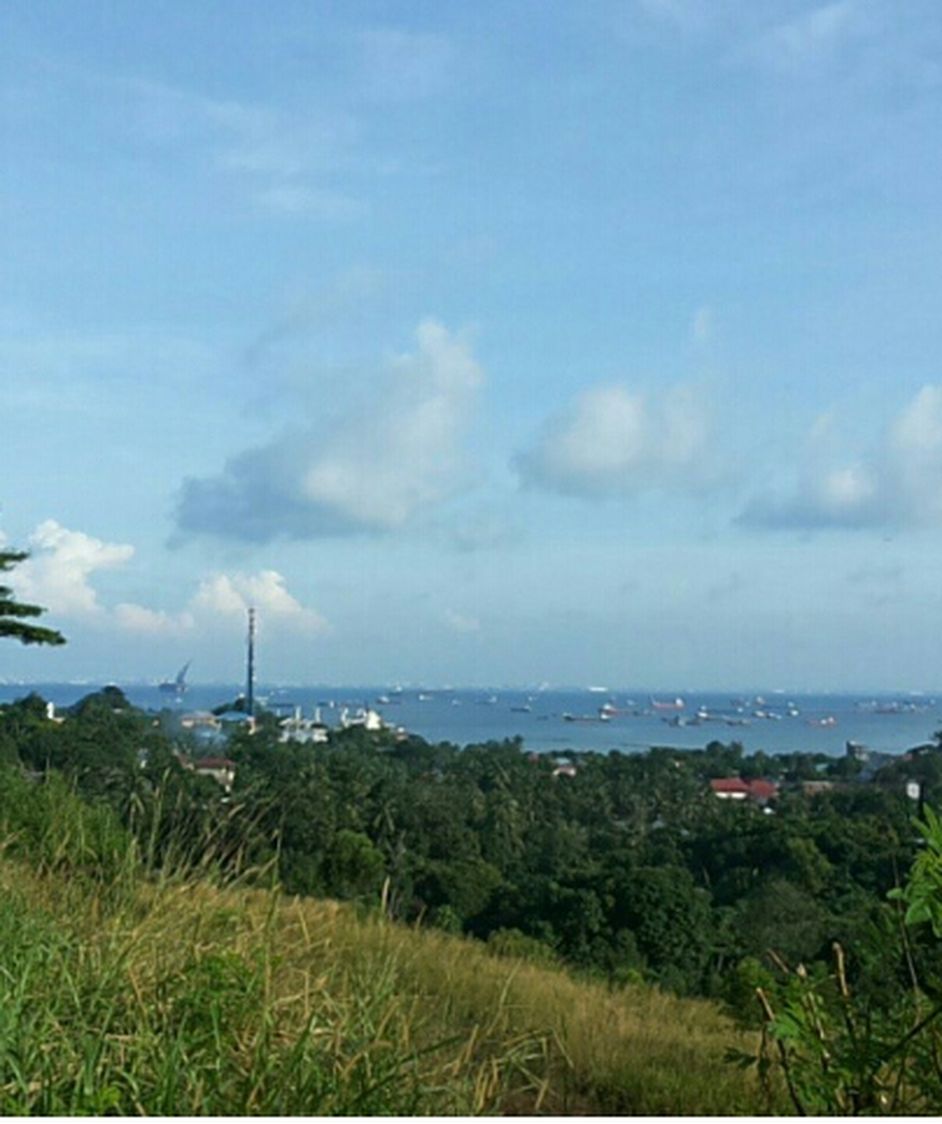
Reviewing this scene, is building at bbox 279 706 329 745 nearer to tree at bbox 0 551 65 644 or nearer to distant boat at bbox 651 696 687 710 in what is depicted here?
tree at bbox 0 551 65 644

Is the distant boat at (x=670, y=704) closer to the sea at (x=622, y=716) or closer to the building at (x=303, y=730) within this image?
the sea at (x=622, y=716)

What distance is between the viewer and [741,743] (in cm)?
3384

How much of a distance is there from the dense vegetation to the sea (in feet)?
4.29

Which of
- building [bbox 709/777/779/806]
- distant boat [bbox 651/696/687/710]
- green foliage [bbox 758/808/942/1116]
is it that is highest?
green foliage [bbox 758/808/942/1116]

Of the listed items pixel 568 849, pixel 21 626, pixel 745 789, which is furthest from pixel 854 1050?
pixel 745 789

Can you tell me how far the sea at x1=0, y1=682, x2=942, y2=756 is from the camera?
24594 millimetres

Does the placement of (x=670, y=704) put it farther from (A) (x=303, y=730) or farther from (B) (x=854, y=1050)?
(B) (x=854, y=1050)

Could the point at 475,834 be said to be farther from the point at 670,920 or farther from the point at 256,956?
the point at 256,956

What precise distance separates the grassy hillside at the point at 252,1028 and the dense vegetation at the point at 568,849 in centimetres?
13

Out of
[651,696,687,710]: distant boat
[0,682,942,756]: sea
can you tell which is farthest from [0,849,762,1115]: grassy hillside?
[651,696,687,710]: distant boat

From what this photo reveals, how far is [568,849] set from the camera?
20.3m

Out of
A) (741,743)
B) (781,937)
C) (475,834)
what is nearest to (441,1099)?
(781,937)

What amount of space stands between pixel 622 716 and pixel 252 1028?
46519mm

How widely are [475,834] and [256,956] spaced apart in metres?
15.8
